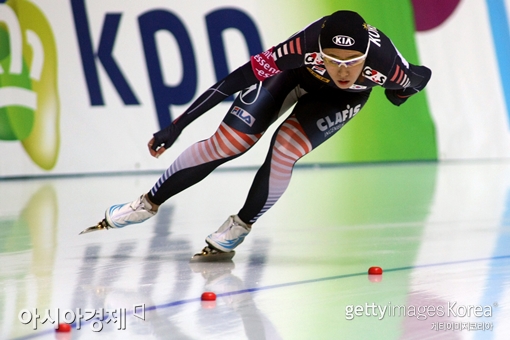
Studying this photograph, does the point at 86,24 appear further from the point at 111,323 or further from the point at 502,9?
the point at 111,323

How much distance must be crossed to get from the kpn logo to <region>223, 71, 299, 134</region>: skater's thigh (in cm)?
484

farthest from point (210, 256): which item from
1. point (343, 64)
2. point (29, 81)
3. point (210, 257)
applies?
point (29, 81)

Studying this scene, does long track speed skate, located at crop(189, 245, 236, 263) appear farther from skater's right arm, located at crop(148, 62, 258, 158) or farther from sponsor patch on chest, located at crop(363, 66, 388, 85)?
sponsor patch on chest, located at crop(363, 66, 388, 85)

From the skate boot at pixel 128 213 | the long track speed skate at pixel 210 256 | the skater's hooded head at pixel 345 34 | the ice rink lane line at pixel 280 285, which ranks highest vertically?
the skater's hooded head at pixel 345 34

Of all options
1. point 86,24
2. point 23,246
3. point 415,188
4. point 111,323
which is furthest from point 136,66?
point 111,323

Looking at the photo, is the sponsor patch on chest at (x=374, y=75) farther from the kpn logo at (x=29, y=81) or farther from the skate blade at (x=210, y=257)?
the kpn logo at (x=29, y=81)

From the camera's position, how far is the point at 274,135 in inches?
142

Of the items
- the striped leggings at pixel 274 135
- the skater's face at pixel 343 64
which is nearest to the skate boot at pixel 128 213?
the striped leggings at pixel 274 135

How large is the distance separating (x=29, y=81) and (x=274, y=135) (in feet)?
16.7

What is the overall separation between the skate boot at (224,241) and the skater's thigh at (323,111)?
0.52 meters

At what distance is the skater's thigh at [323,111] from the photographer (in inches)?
141

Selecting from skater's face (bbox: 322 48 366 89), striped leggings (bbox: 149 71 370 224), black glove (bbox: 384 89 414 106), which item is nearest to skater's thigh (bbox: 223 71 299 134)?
striped leggings (bbox: 149 71 370 224)

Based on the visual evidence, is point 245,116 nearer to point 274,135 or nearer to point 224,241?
point 274,135

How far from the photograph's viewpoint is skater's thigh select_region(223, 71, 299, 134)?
3.62m
